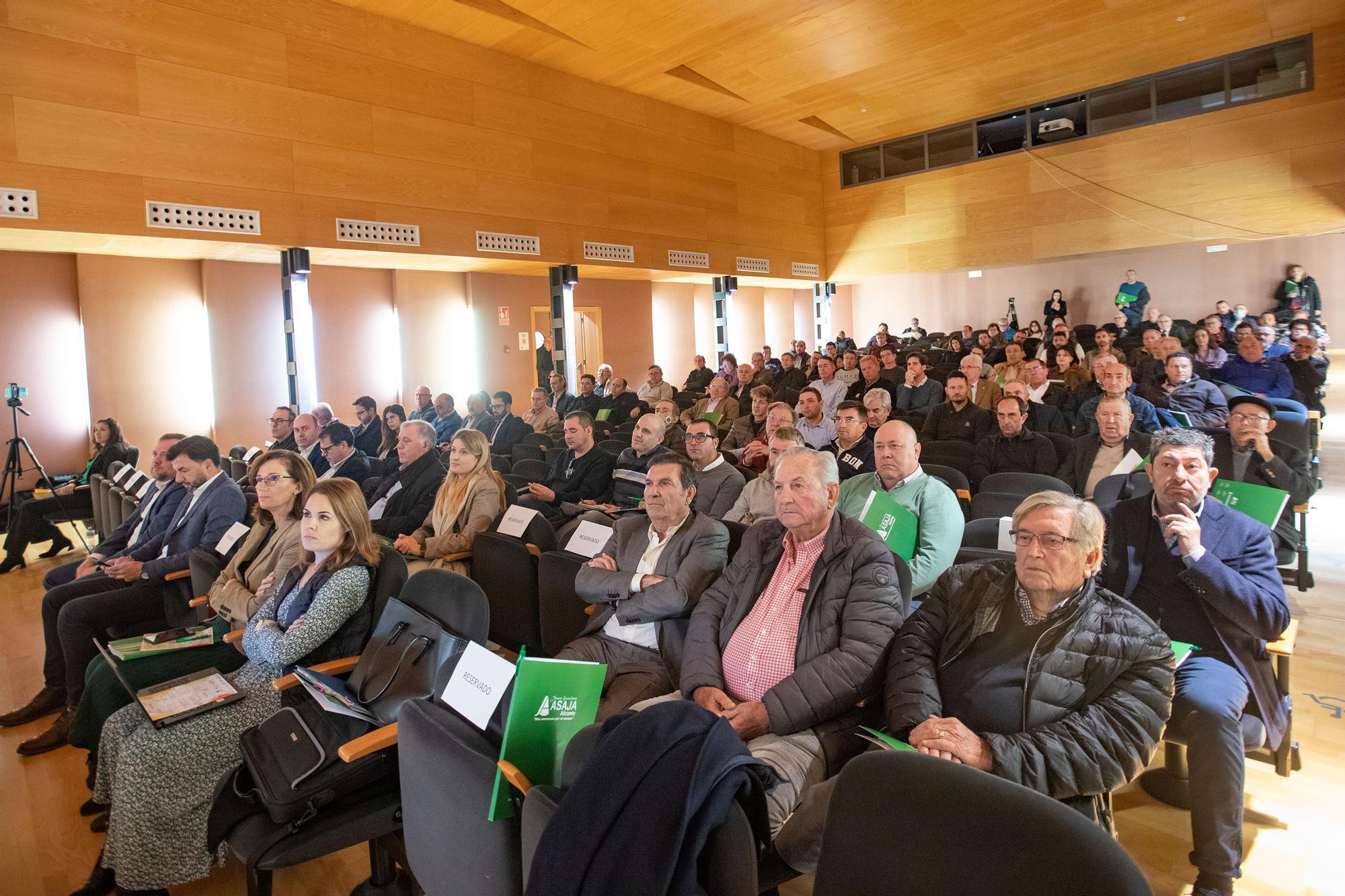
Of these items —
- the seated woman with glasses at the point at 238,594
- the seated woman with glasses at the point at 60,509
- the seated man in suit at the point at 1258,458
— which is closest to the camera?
the seated woman with glasses at the point at 238,594

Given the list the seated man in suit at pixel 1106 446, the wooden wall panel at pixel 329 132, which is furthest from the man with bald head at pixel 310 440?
the seated man in suit at pixel 1106 446

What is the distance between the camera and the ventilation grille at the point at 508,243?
8992 mm

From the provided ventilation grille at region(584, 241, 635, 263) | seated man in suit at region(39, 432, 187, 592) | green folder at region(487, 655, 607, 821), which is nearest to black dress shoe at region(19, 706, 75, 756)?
seated man in suit at region(39, 432, 187, 592)

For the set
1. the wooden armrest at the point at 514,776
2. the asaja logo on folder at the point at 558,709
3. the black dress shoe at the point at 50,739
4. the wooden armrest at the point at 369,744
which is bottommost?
the black dress shoe at the point at 50,739

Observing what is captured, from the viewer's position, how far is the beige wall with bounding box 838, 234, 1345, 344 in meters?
11.2

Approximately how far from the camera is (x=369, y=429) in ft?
25.4

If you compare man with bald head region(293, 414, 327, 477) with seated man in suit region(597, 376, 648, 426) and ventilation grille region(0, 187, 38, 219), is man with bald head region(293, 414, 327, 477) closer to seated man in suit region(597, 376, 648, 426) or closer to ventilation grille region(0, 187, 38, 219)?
ventilation grille region(0, 187, 38, 219)

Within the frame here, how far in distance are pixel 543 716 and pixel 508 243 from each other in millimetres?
8409

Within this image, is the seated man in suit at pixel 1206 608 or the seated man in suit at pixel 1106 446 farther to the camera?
the seated man in suit at pixel 1106 446

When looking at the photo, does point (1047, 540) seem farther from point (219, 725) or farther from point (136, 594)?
point (136, 594)

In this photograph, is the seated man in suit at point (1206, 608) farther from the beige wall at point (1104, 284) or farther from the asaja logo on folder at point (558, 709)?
the beige wall at point (1104, 284)

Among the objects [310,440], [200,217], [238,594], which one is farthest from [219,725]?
[200,217]

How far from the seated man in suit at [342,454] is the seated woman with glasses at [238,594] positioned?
2.06m

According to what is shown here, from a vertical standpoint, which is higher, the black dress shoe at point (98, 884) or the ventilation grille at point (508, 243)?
the ventilation grille at point (508, 243)
